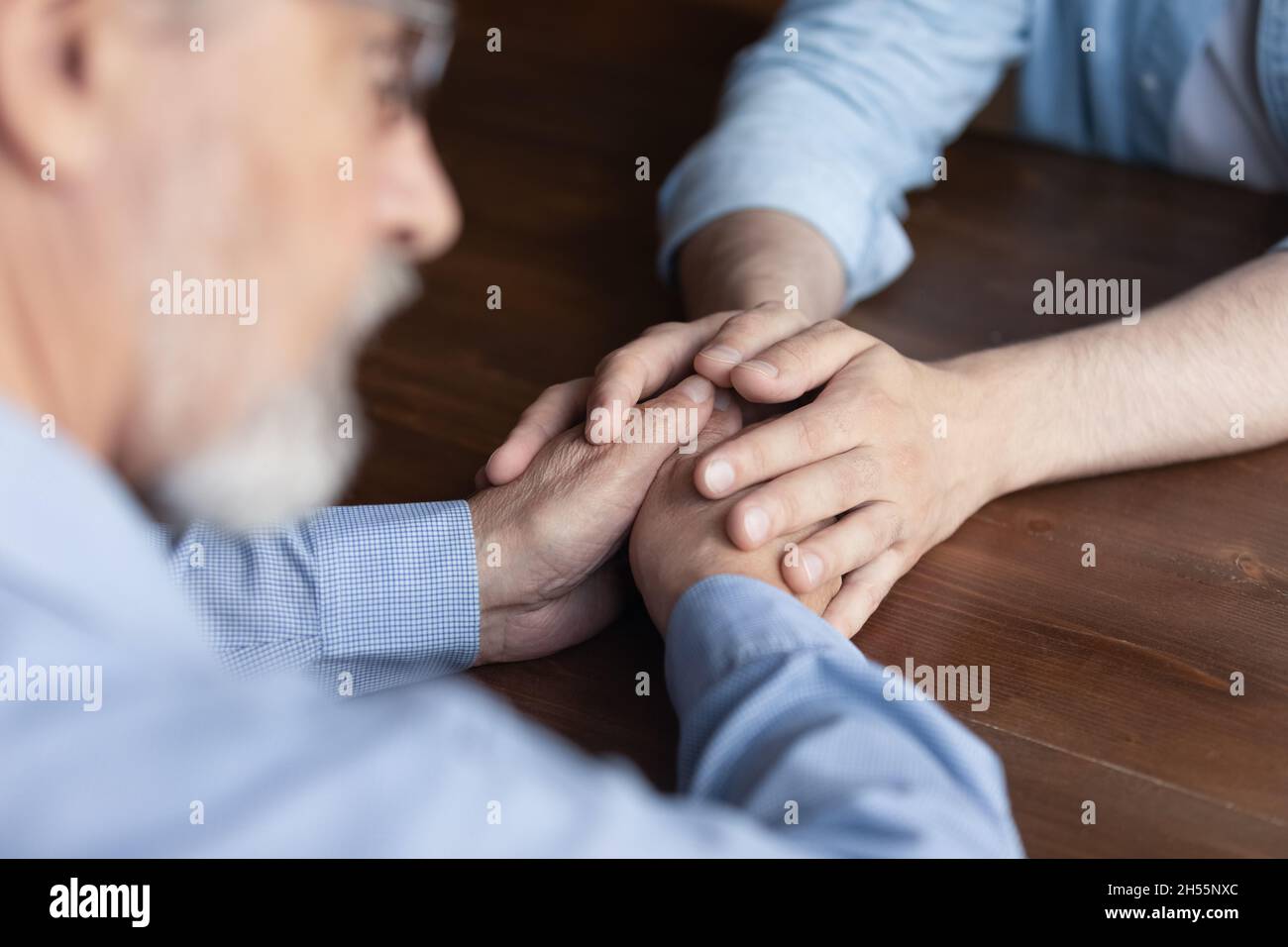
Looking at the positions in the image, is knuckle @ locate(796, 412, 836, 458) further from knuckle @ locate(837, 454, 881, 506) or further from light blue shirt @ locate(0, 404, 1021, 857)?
light blue shirt @ locate(0, 404, 1021, 857)

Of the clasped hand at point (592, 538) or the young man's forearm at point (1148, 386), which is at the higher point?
the young man's forearm at point (1148, 386)

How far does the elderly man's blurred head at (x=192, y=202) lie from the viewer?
1.88 feet

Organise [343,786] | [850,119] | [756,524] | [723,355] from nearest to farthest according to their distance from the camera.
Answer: [343,786]
[756,524]
[723,355]
[850,119]

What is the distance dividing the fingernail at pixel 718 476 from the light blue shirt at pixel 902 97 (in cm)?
48

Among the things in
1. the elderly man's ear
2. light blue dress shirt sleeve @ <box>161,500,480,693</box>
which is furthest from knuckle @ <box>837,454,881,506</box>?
the elderly man's ear

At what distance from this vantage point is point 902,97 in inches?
61.7

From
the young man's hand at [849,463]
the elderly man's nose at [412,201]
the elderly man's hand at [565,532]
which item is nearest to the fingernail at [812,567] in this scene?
the young man's hand at [849,463]

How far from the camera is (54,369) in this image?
61cm

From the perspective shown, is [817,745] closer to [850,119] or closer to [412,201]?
[412,201]

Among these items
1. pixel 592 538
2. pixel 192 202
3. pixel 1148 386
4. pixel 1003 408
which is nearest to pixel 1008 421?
pixel 1003 408

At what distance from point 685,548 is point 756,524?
55mm

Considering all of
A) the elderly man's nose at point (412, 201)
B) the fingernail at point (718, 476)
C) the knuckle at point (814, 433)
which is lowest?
the fingernail at point (718, 476)

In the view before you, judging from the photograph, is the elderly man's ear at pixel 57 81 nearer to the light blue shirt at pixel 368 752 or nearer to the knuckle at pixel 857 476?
the light blue shirt at pixel 368 752
